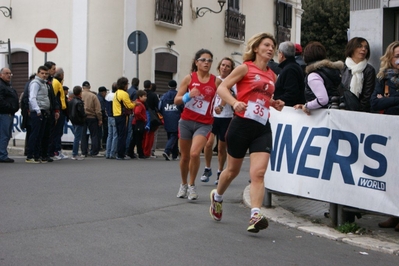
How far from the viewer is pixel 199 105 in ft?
29.9

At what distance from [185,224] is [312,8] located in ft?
148

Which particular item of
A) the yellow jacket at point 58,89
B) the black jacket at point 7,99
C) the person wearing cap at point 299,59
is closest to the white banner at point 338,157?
the person wearing cap at point 299,59

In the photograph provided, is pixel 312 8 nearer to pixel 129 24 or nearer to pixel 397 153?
pixel 129 24

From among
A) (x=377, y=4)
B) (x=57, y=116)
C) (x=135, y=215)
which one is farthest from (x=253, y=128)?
(x=57, y=116)

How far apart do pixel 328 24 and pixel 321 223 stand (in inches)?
1754

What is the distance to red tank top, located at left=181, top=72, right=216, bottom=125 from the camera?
910 cm

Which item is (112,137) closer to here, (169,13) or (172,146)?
(172,146)

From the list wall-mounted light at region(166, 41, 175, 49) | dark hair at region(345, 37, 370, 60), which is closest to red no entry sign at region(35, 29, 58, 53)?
wall-mounted light at region(166, 41, 175, 49)

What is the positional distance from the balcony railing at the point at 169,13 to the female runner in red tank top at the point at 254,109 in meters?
17.4

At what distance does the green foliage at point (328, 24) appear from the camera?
49.9m

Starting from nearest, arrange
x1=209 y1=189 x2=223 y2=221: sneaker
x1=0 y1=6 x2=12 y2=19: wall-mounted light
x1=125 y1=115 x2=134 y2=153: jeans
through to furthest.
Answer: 1. x1=209 y1=189 x2=223 y2=221: sneaker
2. x1=125 y1=115 x2=134 y2=153: jeans
3. x1=0 y1=6 x2=12 y2=19: wall-mounted light

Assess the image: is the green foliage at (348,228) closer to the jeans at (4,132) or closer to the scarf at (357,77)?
the scarf at (357,77)

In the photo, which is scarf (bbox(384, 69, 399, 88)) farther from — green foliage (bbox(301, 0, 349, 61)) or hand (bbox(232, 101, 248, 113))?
green foliage (bbox(301, 0, 349, 61))

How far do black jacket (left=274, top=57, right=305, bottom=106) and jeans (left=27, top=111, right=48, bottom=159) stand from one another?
21.0 feet
